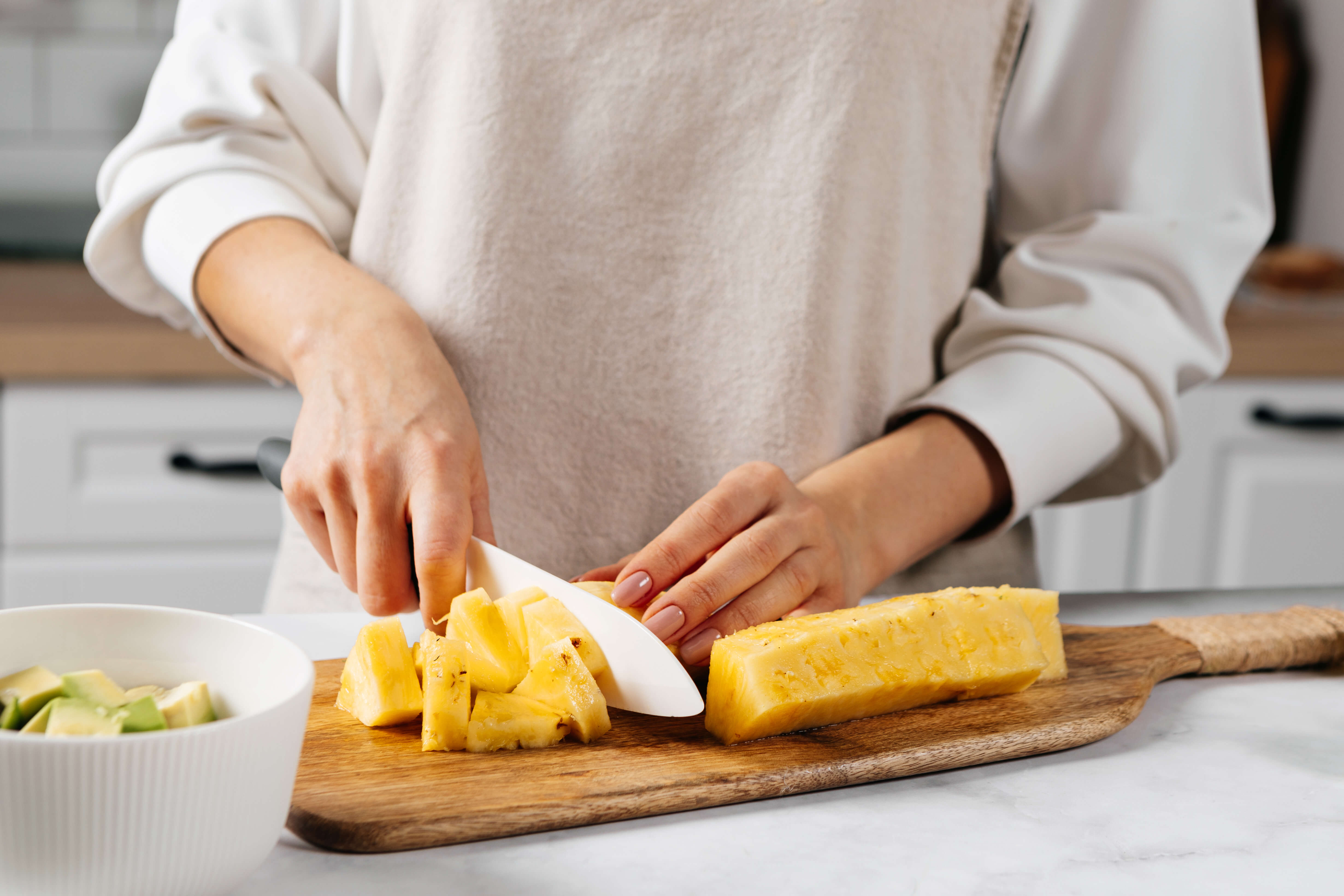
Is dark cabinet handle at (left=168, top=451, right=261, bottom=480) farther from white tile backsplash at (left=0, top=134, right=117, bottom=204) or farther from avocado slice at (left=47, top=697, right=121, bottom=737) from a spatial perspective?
avocado slice at (left=47, top=697, right=121, bottom=737)

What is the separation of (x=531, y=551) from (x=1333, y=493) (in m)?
1.51

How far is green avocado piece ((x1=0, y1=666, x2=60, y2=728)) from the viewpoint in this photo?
1.40 feet

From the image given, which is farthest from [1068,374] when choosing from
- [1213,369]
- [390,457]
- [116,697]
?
[116,697]

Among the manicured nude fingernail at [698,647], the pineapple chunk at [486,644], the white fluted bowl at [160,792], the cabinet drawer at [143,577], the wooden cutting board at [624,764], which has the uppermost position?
the white fluted bowl at [160,792]

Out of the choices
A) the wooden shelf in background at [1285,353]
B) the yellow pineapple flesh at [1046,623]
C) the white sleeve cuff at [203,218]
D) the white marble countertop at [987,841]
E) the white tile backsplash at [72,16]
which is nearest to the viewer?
the white marble countertop at [987,841]

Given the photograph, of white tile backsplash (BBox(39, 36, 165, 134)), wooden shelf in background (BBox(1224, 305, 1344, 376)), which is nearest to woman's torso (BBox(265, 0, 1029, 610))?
wooden shelf in background (BBox(1224, 305, 1344, 376))

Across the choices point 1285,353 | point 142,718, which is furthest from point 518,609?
point 1285,353

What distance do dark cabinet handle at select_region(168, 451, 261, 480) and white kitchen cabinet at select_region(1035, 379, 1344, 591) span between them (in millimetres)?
1130

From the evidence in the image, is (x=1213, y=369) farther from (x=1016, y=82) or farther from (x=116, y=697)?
(x=116, y=697)

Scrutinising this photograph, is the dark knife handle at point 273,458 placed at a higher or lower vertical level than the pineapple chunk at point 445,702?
higher

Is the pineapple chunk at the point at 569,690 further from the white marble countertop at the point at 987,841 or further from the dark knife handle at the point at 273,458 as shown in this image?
the dark knife handle at the point at 273,458

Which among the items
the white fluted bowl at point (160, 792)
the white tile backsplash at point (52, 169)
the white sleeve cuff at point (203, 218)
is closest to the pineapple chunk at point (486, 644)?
the white fluted bowl at point (160, 792)

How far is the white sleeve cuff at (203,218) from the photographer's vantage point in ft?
2.78

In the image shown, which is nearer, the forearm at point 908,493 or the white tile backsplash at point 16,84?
the forearm at point 908,493
